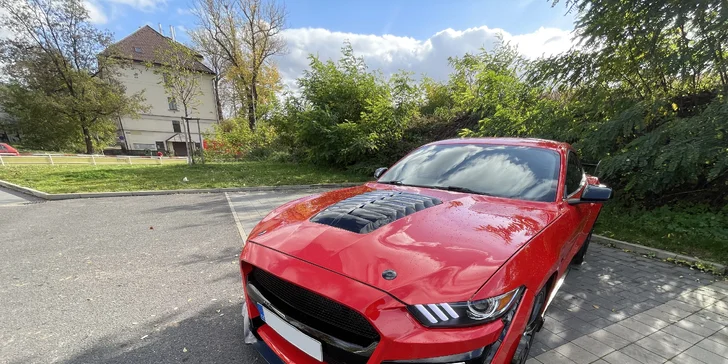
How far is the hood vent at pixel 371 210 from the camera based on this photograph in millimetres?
1697

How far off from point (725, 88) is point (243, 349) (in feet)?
23.5

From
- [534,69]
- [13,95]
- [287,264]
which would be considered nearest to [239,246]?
[287,264]

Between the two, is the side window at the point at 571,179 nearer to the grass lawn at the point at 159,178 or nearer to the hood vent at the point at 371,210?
the hood vent at the point at 371,210

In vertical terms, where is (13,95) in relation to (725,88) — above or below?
above

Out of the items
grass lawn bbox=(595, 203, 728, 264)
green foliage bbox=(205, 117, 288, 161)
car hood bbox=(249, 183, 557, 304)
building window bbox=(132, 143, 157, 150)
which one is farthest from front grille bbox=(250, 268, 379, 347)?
building window bbox=(132, 143, 157, 150)

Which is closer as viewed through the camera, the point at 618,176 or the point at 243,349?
the point at 243,349

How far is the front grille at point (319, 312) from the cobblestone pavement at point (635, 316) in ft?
4.88

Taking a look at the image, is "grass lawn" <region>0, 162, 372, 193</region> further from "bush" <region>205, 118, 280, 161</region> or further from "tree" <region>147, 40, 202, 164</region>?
"bush" <region>205, 118, 280, 161</region>

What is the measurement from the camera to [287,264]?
148cm

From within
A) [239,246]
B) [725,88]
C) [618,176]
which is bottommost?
[239,246]

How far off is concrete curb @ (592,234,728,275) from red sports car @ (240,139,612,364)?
9.13 ft

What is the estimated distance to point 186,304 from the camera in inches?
107

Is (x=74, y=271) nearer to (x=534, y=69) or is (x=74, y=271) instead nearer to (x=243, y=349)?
(x=243, y=349)

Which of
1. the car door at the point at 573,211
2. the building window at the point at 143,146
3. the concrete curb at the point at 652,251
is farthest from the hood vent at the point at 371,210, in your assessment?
the building window at the point at 143,146
